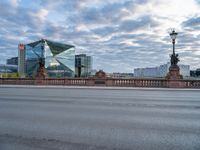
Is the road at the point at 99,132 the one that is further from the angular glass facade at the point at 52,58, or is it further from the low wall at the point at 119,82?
the angular glass facade at the point at 52,58

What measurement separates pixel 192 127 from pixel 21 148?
511cm

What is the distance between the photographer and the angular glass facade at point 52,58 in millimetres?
115875

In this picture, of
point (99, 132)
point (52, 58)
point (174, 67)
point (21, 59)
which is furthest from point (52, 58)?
point (99, 132)

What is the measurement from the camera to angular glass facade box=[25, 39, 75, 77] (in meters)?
116

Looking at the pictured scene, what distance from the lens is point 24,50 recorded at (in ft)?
413

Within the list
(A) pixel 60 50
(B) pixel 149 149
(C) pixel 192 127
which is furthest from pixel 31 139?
(A) pixel 60 50

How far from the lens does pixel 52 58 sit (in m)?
119

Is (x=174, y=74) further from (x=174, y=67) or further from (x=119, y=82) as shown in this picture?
(x=119, y=82)

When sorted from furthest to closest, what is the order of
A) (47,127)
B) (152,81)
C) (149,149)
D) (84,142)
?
(152,81), (47,127), (84,142), (149,149)

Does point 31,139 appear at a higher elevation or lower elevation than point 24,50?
lower

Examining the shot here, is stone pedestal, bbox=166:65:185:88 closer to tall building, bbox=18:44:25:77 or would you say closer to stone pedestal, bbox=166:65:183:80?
stone pedestal, bbox=166:65:183:80

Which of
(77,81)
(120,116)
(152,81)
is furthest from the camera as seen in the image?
(77,81)

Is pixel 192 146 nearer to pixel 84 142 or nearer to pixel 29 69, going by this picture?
pixel 84 142

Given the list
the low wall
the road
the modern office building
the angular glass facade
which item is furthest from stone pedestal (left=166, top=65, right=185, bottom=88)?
the angular glass facade
